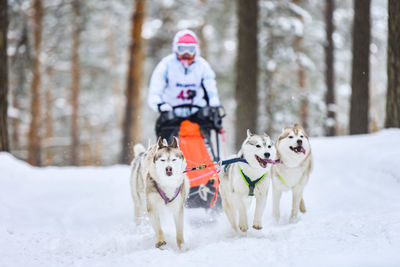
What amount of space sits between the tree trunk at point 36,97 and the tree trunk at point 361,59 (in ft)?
40.9

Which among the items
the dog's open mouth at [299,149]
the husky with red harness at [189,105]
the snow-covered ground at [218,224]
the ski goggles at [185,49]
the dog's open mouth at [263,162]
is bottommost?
the snow-covered ground at [218,224]

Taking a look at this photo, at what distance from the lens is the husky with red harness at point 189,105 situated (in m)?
4.47

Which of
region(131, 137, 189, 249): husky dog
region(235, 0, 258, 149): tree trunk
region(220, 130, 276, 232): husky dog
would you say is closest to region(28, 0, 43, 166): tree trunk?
region(235, 0, 258, 149): tree trunk

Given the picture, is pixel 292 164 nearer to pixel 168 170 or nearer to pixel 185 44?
pixel 168 170

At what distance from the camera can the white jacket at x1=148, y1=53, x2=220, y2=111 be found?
4.64 meters

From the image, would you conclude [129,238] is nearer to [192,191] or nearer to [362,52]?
[192,191]

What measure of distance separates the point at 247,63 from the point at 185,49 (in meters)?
4.49

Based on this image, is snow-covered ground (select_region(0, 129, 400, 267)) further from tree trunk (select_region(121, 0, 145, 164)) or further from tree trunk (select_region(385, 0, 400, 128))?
tree trunk (select_region(121, 0, 145, 164))

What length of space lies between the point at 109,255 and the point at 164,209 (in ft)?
2.20

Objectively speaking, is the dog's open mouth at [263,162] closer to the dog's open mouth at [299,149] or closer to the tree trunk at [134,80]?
the dog's open mouth at [299,149]

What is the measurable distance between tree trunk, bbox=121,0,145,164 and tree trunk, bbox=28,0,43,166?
4.71 m

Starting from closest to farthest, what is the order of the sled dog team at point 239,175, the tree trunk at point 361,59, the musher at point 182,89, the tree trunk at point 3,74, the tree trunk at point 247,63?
the sled dog team at point 239,175, the musher at point 182,89, the tree trunk at point 3,74, the tree trunk at point 247,63, the tree trunk at point 361,59

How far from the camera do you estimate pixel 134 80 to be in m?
13.5

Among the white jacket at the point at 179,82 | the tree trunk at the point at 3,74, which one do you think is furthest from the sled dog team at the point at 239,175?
the tree trunk at the point at 3,74
